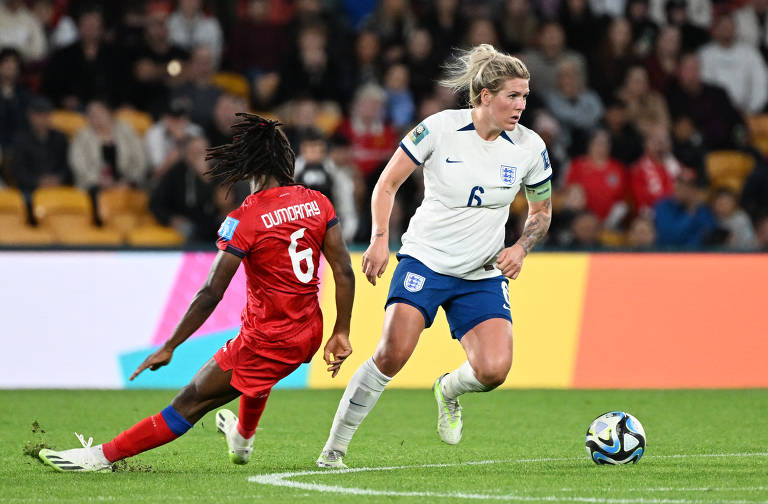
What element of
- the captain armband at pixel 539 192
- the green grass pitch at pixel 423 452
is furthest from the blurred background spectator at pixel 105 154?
the captain armband at pixel 539 192

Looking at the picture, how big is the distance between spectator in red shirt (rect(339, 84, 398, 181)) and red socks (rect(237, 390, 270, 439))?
26.0 feet

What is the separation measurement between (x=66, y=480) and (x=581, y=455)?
9.19 ft

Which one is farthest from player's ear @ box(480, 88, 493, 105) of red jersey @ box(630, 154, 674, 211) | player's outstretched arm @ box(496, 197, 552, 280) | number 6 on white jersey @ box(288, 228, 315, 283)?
red jersey @ box(630, 154, 674, 211)

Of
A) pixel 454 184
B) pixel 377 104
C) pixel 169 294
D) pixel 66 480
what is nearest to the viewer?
pixel 66 480

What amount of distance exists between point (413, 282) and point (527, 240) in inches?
25.3

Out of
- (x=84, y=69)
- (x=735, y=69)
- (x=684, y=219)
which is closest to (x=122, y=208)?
(x=84, y=69)

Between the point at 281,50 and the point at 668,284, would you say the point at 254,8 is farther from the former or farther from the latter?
the point at 668,284

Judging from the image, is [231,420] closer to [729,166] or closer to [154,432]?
[154,432]

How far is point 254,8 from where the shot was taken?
15406 mm

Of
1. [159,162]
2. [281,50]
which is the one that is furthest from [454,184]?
[281,50]

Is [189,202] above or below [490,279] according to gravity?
below

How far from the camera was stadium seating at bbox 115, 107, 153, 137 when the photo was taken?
14087 millimetres

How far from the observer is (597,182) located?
14.4 meters

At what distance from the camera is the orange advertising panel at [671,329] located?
1135 cm
